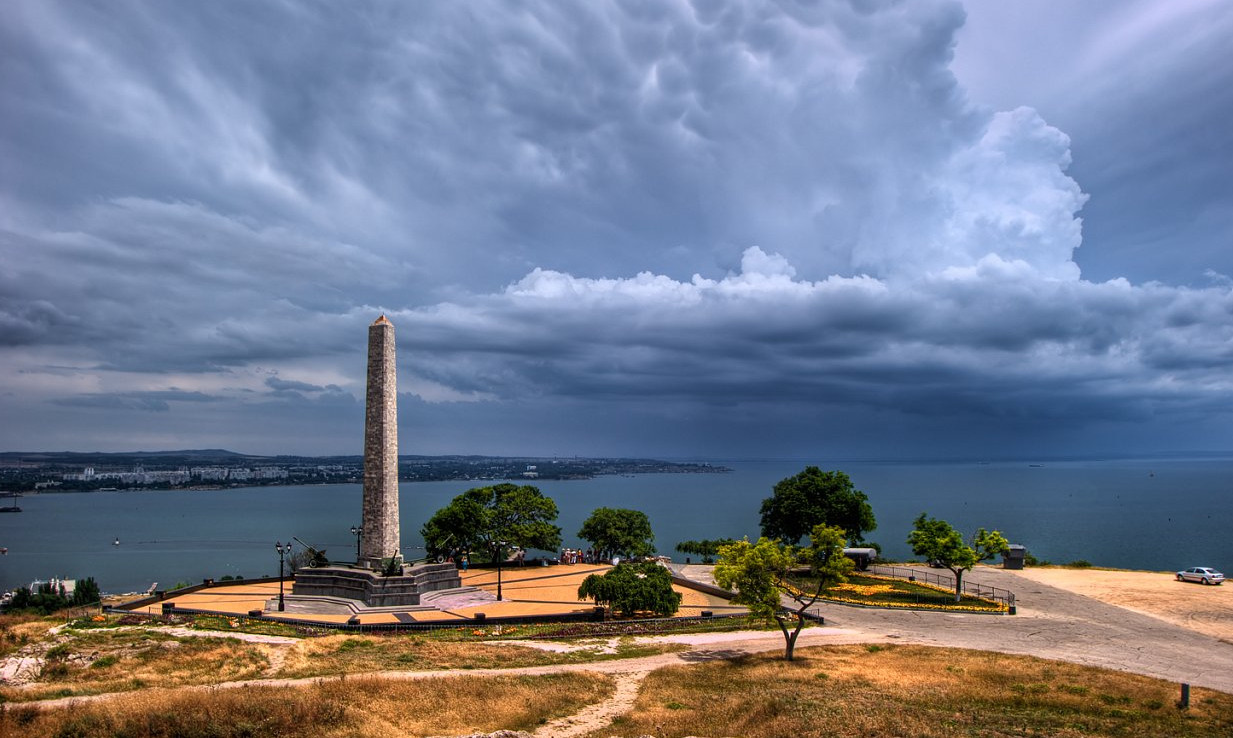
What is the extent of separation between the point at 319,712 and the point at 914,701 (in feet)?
45.6

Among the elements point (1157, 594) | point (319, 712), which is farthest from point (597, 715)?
point (1157, 594)

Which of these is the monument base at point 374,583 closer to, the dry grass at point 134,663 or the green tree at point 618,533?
the dry grass at point 134,663

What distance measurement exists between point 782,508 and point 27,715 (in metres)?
39.1

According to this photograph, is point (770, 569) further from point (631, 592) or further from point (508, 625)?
point (508, 625)

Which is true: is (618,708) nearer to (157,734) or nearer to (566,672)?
(566,672)

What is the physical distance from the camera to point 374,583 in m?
33.1

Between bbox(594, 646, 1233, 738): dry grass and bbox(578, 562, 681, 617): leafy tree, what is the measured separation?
739cm

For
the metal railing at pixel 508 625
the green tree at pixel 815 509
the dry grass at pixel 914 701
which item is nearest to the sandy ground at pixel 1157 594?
the green tree at pixel 815 509

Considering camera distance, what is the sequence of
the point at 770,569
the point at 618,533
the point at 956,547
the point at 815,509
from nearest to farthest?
the point at 770,569
the point at 956,547
the point at 815,509
the point at 618,533

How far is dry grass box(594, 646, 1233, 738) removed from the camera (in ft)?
49.1

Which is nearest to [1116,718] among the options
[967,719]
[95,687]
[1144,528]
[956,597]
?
[967,719]

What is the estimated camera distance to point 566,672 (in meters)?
20.8

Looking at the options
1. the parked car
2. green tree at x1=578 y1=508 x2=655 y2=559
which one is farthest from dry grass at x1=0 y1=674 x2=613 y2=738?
the parked car

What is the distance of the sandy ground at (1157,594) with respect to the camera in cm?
2959
